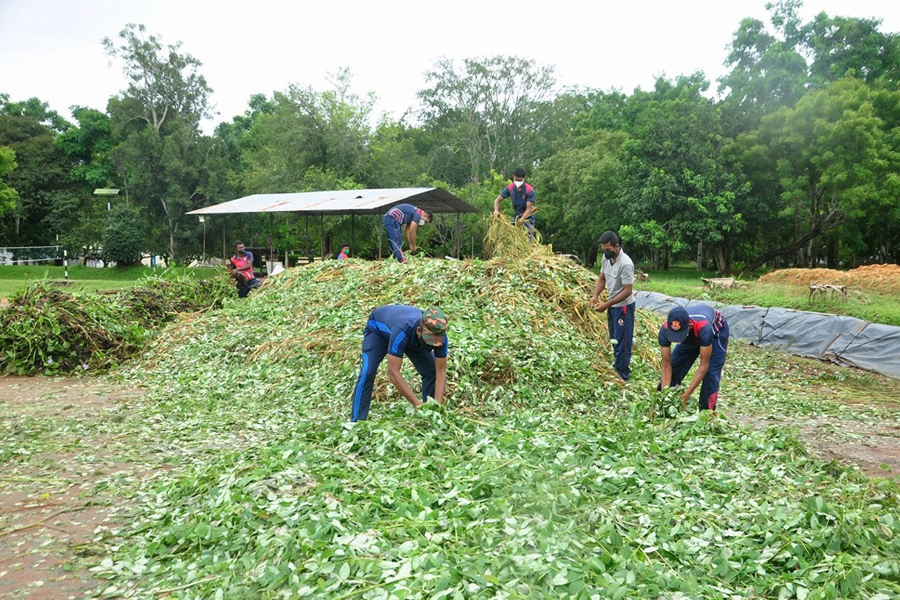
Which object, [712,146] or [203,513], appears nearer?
[203,513]

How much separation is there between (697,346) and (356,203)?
12744mm

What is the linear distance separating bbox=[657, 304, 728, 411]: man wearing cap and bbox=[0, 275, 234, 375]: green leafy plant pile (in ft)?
23.5

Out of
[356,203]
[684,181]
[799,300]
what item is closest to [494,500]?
[799,300]

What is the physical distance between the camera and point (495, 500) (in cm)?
358

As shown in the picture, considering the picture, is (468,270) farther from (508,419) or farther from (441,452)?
(441,452)

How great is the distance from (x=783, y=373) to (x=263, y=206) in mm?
15251

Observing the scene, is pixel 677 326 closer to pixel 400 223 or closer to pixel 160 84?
pixel 400 223

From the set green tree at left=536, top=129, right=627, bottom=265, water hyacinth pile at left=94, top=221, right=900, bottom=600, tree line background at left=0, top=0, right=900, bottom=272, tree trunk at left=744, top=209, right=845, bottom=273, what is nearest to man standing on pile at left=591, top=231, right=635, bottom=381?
water hyacinth pile at left=94, top=221, right=900, bottom=600

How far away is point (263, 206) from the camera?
1991cm

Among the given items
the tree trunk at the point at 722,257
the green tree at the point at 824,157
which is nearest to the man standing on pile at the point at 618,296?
the green tree at the point at 824,157

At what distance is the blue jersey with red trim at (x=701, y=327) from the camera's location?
5.38 metres

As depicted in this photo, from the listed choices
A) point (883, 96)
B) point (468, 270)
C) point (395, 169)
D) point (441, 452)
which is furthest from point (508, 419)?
point (395, 169)

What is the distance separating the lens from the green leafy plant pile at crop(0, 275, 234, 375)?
869 centimetres

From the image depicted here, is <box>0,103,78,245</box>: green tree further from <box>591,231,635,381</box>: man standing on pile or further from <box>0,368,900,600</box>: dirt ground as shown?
<box>591,231,635,381</box>: man standing on pile
